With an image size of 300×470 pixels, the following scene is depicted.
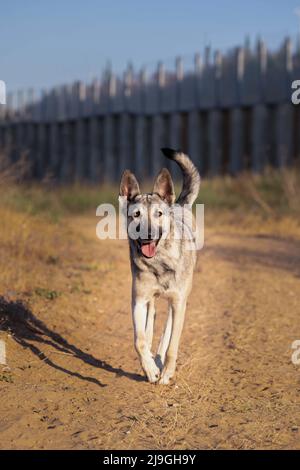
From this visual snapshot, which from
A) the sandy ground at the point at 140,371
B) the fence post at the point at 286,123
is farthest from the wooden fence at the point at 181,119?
the sandy ground at the point at 140,371

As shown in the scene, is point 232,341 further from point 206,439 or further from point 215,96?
point 215,96

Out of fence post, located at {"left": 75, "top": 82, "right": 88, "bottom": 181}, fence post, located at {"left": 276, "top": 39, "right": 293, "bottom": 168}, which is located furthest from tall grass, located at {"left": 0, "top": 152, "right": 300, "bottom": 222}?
fence post, located at {"left": 75, "top": 82, "right": 88, "bottom": 181}

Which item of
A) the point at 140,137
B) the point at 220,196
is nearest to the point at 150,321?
the point at 220,196

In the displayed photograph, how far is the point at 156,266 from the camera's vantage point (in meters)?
5.35

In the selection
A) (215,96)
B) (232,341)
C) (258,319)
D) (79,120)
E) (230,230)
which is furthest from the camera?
(79,120)

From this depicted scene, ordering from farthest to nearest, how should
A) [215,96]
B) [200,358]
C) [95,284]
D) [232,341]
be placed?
[215,96] < [95,284] < [232,341] < [200,358]

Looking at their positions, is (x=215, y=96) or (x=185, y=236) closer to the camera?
(x=185, y=236)

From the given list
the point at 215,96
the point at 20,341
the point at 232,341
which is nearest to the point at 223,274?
the point at 232,341

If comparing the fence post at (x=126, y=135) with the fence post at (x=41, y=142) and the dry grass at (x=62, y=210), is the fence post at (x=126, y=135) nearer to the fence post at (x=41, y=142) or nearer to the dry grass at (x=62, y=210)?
the dry grass at (x=62, y=210)

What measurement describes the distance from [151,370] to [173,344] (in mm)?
259

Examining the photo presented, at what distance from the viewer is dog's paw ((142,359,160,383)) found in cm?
513

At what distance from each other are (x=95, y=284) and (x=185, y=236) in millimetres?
2606

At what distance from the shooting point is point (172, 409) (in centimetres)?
462
